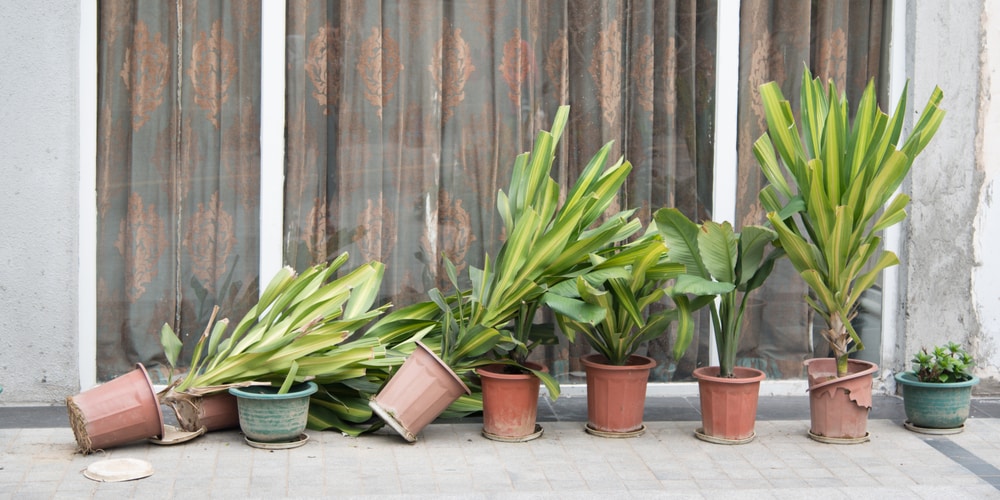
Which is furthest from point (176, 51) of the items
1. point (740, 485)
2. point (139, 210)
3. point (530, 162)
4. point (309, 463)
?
point (740, 485)

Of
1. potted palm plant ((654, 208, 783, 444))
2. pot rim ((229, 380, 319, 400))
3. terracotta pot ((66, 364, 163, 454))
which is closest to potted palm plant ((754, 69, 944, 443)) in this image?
potted palm plant ((654, 208, 783, 444))

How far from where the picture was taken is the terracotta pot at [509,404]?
428 centimetres

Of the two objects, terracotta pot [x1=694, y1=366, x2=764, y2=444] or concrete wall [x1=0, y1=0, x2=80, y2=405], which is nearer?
terracotta pot [x1=694, y1=366, x2=764, y2=444]

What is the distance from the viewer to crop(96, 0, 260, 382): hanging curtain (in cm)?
469

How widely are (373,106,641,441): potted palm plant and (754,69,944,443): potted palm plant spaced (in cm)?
62

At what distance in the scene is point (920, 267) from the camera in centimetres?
509

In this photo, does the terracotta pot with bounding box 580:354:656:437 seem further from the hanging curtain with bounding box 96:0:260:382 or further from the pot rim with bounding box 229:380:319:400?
the hanging curtain with bounding box 96:0:260:382

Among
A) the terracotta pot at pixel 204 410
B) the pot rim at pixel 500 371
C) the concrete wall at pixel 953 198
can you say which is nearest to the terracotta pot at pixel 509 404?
the pot rim at pixel 500 371

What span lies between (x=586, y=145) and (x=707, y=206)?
2.08ft

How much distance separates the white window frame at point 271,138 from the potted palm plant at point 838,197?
627 mm

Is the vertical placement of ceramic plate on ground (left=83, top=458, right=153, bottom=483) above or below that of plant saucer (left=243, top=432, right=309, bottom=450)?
below

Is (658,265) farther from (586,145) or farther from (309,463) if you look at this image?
(309,463)

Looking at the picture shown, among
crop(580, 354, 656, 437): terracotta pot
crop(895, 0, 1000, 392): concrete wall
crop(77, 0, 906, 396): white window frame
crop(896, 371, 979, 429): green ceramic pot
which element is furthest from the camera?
crop(895, 0, 1000, 392): concrete wall

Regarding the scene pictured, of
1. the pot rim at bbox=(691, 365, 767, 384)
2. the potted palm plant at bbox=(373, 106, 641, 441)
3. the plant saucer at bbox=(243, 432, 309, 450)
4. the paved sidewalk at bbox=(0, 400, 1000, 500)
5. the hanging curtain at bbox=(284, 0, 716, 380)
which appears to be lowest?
the paved sidewalk at bbox=(0, 400, 1000, 500)
